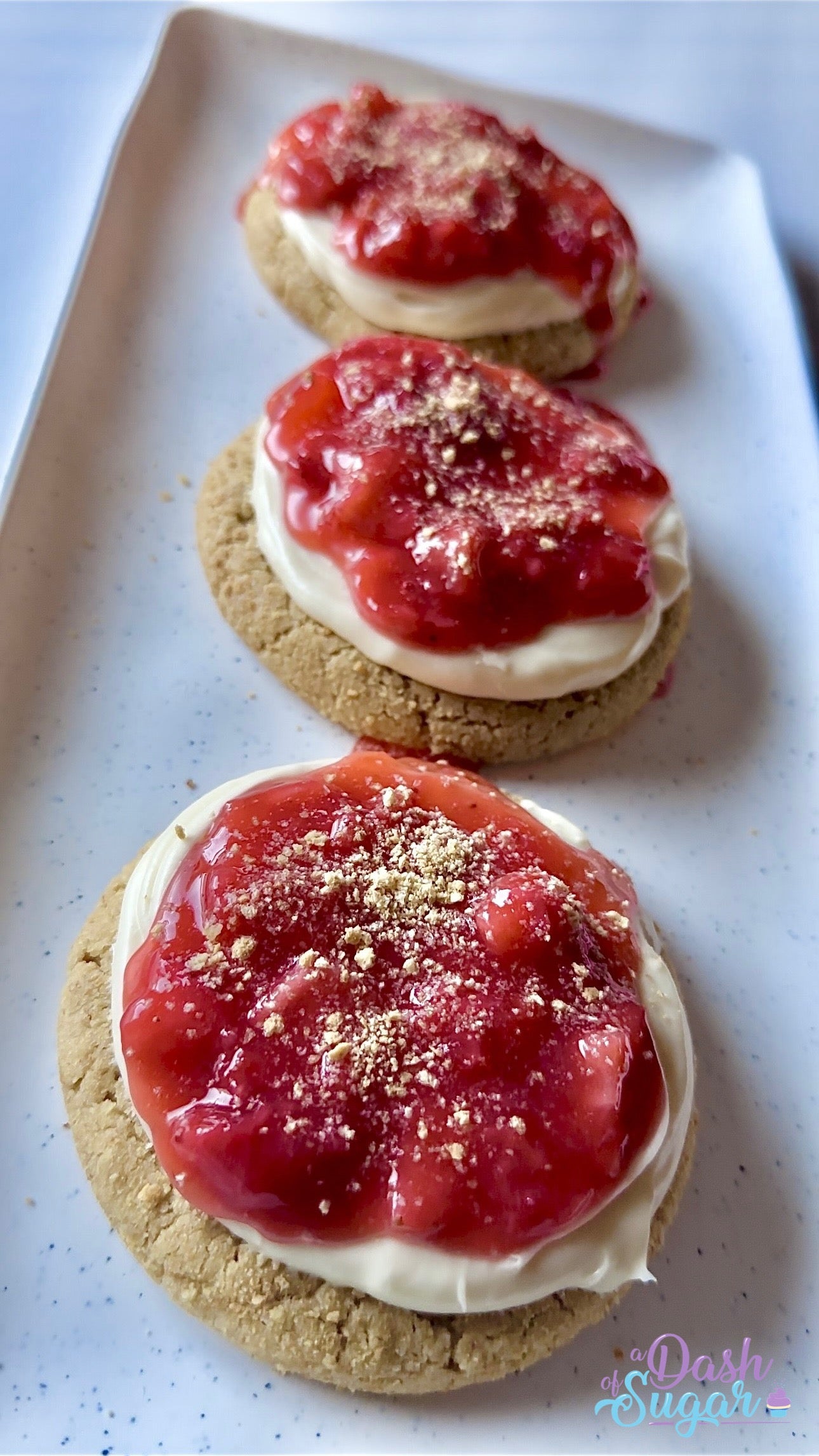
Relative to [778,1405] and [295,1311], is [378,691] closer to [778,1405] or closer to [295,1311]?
[295,1311]

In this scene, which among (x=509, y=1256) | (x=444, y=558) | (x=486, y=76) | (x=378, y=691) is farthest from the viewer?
(x=486, y=76)

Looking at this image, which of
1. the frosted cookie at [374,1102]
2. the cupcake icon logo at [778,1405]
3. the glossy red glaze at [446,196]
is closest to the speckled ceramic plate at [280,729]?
the cupcake icon logo at [778,1405]

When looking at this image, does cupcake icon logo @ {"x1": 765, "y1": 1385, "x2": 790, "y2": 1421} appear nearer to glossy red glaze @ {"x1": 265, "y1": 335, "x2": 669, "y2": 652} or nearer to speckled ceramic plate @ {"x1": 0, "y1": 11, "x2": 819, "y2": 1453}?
speckled ceramic plate @ {"x1": 0, "y1": 11, "x2": 819, "y2": 1453}

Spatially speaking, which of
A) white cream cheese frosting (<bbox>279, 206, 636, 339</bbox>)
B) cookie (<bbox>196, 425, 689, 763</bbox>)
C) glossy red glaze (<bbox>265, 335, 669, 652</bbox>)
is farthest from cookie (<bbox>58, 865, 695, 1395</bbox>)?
white cream cheese frosting (<bbox>279, 206, 636, 339</bbox>)

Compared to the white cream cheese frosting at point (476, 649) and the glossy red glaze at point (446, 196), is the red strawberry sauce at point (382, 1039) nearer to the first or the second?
the white cream cheese frosting at point (476, 649)

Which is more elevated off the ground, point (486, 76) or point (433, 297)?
point (486, 76)

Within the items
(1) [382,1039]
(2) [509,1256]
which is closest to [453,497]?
(1) [382,1039]
